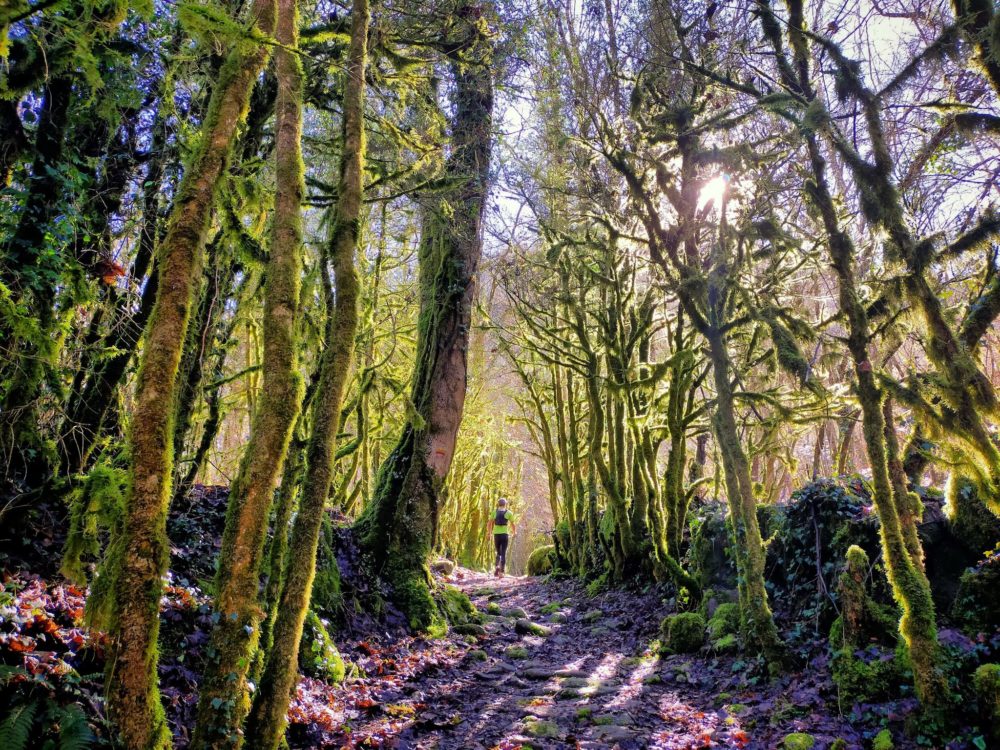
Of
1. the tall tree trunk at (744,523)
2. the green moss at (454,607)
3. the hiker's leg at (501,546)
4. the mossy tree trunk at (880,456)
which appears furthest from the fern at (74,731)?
the hiker's leg at (501,546)

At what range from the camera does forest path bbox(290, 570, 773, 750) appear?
4641 millimetres

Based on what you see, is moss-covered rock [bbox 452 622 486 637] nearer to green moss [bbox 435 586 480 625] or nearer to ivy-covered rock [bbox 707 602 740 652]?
green moss [bbox 435 586 480 625]

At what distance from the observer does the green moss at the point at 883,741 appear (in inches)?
165

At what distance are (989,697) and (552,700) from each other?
3636 mm

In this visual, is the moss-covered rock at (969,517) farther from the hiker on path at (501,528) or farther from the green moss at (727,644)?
the hiker on path at (501,528)

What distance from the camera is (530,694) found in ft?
19.6

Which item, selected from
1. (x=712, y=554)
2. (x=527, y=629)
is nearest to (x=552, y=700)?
(x=527, y=629)

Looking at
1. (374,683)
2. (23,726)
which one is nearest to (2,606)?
(23,726)

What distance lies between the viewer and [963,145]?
6.54m

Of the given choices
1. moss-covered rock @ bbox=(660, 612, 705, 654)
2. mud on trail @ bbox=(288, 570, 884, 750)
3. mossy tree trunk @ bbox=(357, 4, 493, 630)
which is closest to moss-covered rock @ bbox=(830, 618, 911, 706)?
mud on trail @ bbox=(288, 570, 884, 750)

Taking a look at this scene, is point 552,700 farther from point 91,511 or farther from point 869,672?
point 91,511

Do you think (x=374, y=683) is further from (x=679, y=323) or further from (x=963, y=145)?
(x=963, y=145)

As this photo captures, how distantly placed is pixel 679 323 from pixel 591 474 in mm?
5785

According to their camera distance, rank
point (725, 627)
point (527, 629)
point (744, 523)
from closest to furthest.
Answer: point (744, 523) < point (725, 627) < point (527, 629)
